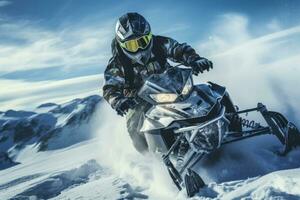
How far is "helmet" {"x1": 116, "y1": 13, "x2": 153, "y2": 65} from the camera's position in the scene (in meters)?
6.96

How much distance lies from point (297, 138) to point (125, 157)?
4700mm

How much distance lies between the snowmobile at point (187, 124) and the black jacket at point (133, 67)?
3.25 feet

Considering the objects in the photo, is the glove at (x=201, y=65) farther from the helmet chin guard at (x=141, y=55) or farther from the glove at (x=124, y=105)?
the glove at (x=124, y=105)

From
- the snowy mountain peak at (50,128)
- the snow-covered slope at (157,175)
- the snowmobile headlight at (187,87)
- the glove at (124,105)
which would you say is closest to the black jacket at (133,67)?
the glove at (124,105)

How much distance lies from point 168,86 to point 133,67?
1.54 metres

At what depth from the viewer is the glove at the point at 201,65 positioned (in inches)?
264

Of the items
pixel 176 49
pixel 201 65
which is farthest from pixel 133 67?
pixel 201 65

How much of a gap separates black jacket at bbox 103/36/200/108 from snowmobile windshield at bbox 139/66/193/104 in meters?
0.95

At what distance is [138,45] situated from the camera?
7.11 m

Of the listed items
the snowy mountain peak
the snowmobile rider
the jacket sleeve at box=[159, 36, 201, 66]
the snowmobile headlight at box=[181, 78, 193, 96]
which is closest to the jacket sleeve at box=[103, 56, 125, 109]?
the snowmobile rider

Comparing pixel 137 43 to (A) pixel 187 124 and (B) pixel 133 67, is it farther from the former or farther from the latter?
(A) pixel 187 124

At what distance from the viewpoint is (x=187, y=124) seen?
601 centimetres

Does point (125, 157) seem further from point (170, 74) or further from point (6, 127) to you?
point (6, 127)

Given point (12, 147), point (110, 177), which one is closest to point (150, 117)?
point (110, 177)
